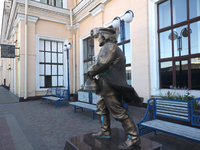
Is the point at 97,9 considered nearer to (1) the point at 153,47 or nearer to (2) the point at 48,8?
(2) the point at 48,8

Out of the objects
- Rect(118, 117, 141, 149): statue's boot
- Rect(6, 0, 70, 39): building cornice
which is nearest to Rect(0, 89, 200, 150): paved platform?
Rect(118, 117, 141, 149): statue's boot

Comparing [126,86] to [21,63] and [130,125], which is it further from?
[21,63]

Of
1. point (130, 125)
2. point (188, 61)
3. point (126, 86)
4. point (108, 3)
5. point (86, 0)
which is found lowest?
point (130, 125)

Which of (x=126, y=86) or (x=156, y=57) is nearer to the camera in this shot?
(x=126, y=86)

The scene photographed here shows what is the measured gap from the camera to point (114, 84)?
7.32ft

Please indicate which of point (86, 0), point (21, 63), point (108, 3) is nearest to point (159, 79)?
point (108, 3)

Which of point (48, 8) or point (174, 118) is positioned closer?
point (174, 118)

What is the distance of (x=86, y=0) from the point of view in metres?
10.9

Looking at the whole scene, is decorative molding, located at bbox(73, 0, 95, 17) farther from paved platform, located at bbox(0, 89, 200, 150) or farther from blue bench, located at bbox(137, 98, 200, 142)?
blue bench, located at bbox(137, 98, 200, 142)

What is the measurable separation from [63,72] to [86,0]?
5.91 meters

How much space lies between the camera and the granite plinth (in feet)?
7.26

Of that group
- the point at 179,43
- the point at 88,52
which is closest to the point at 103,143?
the point at 179,43

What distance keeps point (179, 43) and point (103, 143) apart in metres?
5.13

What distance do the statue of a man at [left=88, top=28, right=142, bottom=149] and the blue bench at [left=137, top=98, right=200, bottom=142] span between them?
1.04 meters
